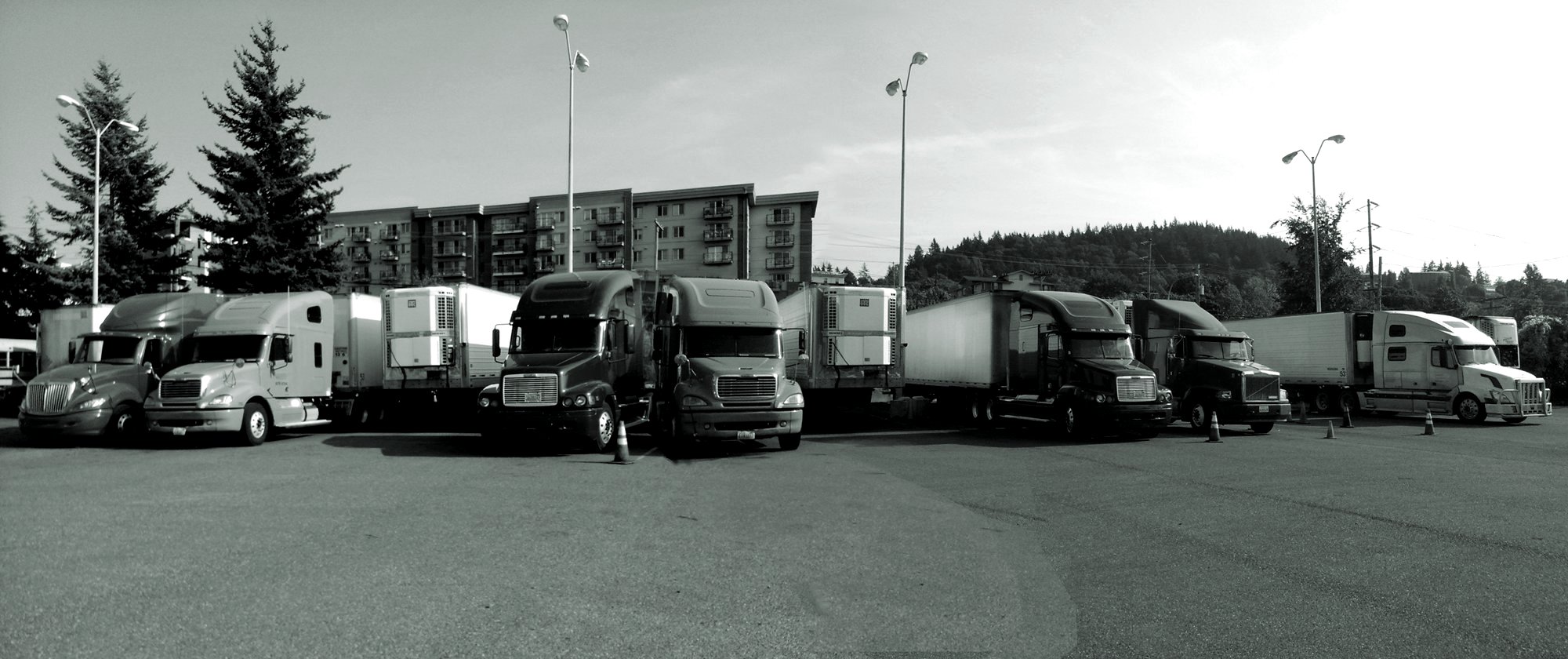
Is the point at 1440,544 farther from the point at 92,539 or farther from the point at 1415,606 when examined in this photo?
the point at 92,539

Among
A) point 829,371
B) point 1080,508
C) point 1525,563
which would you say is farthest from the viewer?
point 829,371

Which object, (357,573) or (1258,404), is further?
(1258,404)

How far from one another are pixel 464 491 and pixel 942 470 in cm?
669

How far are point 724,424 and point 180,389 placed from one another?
10662 mm

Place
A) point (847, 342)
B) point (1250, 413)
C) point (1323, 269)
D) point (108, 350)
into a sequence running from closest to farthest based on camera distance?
1. point (108, 350)
2. point (847, 342)
3. point (1250, 413)
4. point (1323, 269)

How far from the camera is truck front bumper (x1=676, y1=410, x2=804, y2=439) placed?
47.2 feet

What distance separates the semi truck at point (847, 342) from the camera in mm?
19125

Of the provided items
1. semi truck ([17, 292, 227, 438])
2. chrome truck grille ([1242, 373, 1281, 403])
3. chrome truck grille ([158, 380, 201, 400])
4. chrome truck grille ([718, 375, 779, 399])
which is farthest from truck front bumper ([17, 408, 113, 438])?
chrome truck grille ([1242, 373, 1281, 403])

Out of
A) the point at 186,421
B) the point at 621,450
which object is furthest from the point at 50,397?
the point at 621,450

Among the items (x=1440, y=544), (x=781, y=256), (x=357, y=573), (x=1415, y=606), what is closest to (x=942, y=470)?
(x=1440, y=544)

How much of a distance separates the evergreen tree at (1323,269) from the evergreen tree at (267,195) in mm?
49199

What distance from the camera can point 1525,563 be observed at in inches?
262

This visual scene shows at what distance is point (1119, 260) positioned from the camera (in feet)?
376

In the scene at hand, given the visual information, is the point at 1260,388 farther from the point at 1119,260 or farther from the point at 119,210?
the point at 1119,260
